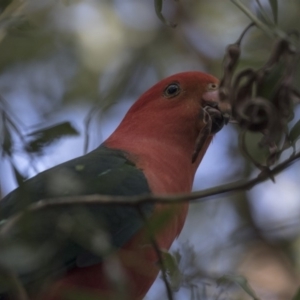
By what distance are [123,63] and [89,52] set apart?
17 centimetres

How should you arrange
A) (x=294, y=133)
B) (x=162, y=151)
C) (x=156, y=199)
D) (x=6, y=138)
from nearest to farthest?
(x=156, y=199) → (x=294, y=133) → (x=6, y=138) → (x=162, y=151)

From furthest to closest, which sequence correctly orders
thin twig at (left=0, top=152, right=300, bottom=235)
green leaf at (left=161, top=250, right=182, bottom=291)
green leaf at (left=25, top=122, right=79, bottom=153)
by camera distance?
1. green leaf at (left=25, top=122, right=79, bottom=153)
2. green leaf at (left=161, top=250, right=182, bottom=291)
3. thin twig at (left=0, top=152, right=300, bottom=235)

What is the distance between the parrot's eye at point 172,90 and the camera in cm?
236

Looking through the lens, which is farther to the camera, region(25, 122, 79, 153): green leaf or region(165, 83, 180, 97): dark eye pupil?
region(165, 83, 180, 97): dark eye pupil

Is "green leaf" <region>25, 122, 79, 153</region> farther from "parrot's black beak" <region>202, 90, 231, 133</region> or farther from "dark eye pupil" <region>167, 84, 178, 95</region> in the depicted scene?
"dark eye pupil" <region>167, 84, 178, 95</region>

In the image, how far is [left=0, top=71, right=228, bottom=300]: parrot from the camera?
1.20 metres

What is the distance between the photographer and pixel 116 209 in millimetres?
1878

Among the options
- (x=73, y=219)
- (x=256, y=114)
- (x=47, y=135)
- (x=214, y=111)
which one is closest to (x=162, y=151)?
(x=214, y=111)

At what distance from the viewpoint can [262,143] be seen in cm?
127

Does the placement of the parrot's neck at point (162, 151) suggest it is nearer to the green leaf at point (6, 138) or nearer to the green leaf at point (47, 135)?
the green leaf at point (47, 135)

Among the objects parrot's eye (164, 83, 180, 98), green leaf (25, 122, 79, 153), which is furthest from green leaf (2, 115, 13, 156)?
parrot's eye (164, 83, 180, 98)

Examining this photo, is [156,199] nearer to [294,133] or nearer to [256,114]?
[256,114]

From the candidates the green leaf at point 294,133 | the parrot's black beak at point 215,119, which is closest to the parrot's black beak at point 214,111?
the parrot's black beak at point 215,119

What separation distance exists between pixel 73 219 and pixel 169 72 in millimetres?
2460
